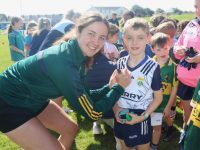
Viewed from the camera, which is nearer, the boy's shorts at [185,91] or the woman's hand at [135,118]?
the woman's hand at [135,118]

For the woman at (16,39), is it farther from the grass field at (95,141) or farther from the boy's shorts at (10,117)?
the boy's shorts at (10,117)

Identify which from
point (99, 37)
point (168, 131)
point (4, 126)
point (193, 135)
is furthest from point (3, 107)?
point (168, 131)

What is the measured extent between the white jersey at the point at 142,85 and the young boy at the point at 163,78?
856 mm

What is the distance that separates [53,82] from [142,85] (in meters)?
0.93

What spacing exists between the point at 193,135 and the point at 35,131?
145 cm

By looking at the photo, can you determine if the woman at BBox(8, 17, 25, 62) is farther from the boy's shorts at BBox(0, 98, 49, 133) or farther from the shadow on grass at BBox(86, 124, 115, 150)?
the boy's shorts at BBox(0, 98, 49, 133)

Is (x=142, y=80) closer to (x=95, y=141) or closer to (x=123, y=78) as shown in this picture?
(x=123, y=78)

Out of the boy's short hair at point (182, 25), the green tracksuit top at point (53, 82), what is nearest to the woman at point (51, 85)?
the green tracksuit top at point (53, 82)

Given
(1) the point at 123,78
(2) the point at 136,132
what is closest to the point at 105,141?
(2) the point at 136,132

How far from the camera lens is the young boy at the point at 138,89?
3.22 m

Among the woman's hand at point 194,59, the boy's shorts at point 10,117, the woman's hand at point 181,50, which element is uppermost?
the woman's hand at point 181,50

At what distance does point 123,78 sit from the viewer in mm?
3084

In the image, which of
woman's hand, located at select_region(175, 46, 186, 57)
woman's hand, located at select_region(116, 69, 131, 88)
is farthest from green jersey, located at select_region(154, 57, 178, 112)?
woman's hand, located at select_region(116, 69, 131, 88)

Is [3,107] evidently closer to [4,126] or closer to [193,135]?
[4,126]
